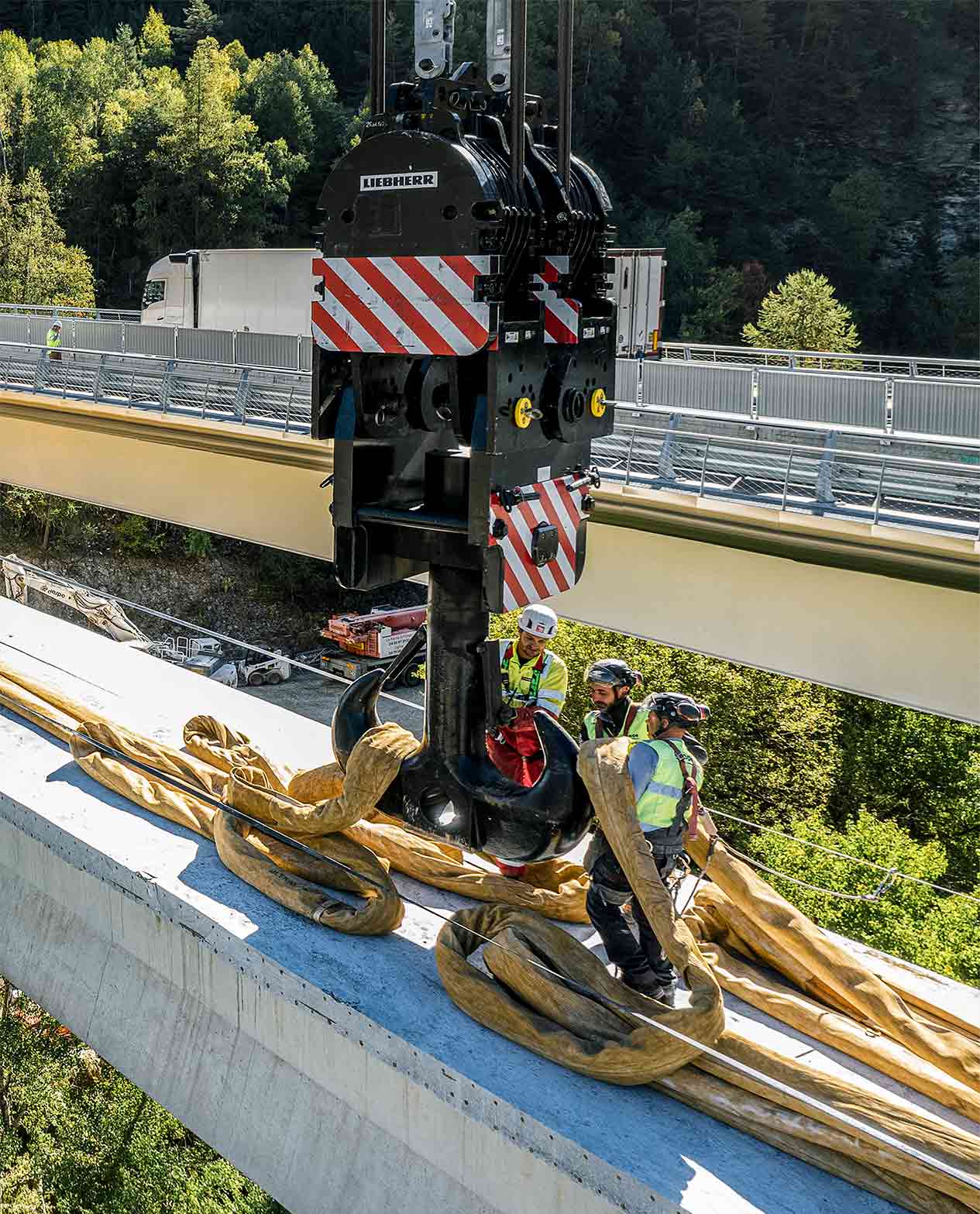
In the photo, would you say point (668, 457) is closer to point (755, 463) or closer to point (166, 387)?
point (755, 463)

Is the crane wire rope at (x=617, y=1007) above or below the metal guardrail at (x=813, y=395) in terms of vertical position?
below

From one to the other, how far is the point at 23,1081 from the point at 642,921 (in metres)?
18.5

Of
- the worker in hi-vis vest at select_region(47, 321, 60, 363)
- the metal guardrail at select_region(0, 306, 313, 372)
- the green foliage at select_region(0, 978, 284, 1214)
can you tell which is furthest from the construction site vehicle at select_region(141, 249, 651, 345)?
the green foliage at select_region(0, 978, 284, 1214)

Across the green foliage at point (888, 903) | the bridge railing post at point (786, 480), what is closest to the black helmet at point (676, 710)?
the bridge railing post at point (786, 480)

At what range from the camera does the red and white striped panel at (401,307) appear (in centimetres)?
676

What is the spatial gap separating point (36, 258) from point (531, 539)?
55.5m

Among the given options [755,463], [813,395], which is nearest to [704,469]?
[755,463]

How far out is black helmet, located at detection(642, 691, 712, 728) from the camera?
255 inches

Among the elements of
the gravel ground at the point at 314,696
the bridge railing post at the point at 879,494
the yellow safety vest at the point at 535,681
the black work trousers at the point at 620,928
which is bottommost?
the gravel ground at the point at 314,696

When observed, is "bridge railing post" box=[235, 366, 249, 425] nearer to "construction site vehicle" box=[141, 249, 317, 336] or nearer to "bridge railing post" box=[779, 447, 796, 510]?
"bridge railing post" box=[779, 447, 796, 510]

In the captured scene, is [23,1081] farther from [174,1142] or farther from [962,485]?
[962,485]

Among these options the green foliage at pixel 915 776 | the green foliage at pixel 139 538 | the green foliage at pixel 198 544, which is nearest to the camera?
the green foliage at pixel 915 776

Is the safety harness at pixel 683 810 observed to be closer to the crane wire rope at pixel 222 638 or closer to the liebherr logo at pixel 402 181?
the crane wire rope at pixel 222 638

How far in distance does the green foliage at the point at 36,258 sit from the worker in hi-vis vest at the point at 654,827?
182 feet
